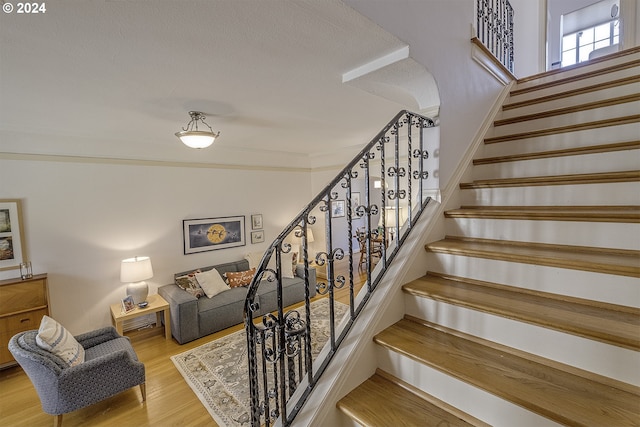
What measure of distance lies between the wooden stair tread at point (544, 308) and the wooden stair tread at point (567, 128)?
134 centimetres

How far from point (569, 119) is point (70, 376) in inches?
175

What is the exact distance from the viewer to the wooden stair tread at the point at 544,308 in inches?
41.4

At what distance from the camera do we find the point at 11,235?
311 centimetres

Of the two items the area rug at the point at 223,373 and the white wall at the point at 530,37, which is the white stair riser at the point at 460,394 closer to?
the area rug at the point at 223,373

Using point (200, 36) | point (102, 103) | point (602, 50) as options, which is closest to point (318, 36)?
point (200, 36)

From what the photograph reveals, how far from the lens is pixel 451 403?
1163 millimetres

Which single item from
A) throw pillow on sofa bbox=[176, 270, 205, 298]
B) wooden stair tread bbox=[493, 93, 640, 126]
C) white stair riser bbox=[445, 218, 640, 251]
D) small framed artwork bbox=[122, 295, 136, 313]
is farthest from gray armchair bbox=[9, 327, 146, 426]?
wooden stair tread bbox=[493, 93, 640, 126]

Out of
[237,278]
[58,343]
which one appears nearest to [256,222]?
[237,278]

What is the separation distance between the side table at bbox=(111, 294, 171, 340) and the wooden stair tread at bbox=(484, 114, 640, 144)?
4.23m

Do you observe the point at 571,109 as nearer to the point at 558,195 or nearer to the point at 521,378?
the point at 558,195

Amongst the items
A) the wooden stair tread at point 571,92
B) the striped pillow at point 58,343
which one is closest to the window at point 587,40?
the wooden stair tread at point 571,92

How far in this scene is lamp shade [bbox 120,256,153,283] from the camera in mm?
3588

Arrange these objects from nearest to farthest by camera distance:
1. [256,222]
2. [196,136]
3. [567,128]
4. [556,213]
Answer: [556,213] → [567,128] → [196,136] → [256,222]

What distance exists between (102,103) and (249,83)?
1.40 meters
